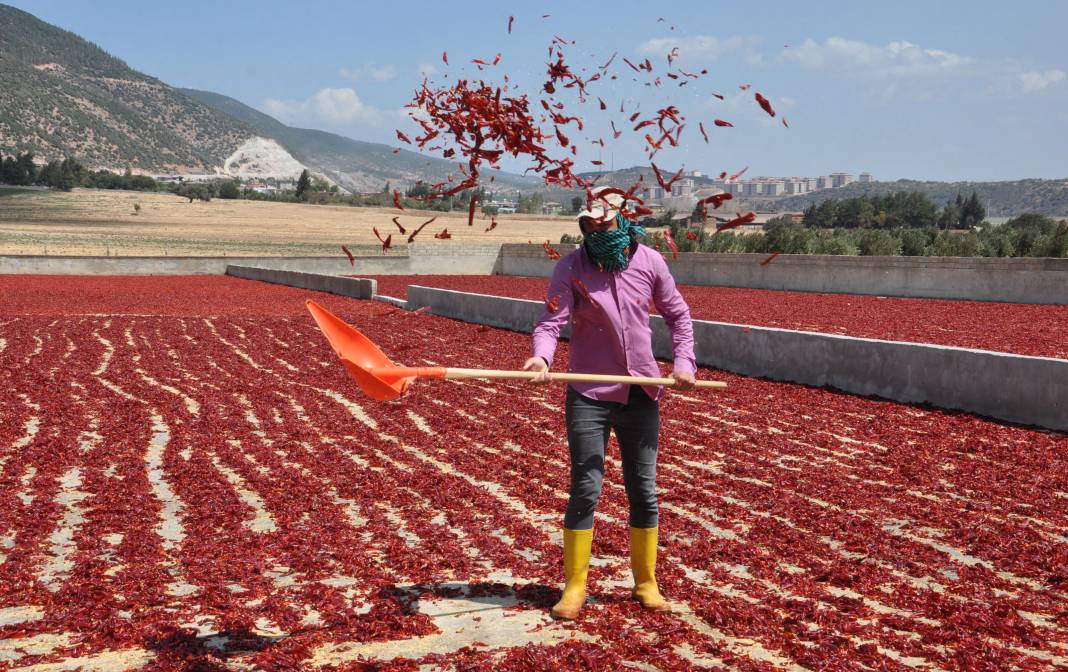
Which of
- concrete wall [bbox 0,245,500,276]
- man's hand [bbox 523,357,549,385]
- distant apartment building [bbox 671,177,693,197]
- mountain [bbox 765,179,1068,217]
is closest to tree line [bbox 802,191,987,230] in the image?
mountain [bbox 765,179,1068,217]

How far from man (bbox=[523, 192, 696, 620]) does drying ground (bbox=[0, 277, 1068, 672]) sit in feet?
1.07

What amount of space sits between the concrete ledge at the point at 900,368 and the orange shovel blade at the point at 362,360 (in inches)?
316

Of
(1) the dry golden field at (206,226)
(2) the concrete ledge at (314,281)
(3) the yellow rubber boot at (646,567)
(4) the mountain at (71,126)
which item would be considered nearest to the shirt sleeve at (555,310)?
(3) the yellow rubber boot at (646,567)

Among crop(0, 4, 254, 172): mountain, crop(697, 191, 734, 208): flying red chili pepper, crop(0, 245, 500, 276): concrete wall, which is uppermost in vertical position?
crop(0, 4, 254, 172): mountain

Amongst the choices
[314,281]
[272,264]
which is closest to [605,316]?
[314,281]

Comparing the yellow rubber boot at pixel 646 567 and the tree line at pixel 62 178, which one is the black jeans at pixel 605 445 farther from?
the tree line at pixel 62 178

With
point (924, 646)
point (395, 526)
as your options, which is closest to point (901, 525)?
point (924, 646)

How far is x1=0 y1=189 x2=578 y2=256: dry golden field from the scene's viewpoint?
7219cm

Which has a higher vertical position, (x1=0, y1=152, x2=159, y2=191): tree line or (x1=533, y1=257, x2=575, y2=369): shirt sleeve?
(x1=0, y1=152, x2=159, y2=191): tree line

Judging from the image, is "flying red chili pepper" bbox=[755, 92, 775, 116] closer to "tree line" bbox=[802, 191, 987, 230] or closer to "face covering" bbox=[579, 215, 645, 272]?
"face covering" bbox=[579, 215, 645, 272]

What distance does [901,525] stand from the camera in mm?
7023

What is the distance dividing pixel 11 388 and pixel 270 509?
298 inches

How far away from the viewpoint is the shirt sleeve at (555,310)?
5250 mm

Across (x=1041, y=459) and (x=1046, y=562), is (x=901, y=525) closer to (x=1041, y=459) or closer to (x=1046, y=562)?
(x=1046, y=562)
